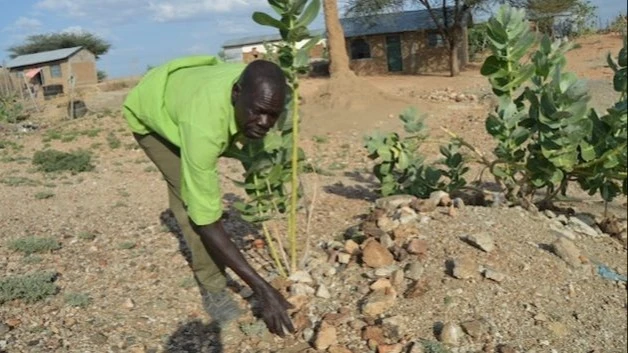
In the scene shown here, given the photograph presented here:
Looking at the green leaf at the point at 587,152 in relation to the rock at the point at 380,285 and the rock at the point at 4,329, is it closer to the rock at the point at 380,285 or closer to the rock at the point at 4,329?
the rock at the point at 380,285

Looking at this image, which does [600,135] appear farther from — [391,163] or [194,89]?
[194,89]

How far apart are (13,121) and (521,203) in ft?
43.6

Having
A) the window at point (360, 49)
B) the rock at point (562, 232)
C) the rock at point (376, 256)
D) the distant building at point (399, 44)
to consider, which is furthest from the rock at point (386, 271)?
the window at point (360, 49)

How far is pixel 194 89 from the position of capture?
2389 mm

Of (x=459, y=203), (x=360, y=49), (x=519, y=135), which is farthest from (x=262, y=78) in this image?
(x=360, y=49)

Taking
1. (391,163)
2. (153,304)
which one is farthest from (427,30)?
(153,304)

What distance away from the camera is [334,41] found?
13055 mm

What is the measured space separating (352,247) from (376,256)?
0.23 metres

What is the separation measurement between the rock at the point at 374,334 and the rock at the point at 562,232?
1207mm

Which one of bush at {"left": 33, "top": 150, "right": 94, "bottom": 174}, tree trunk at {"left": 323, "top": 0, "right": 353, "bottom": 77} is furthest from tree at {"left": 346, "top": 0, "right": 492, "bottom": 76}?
bush at {"left": 33, "top": 150, "right": 94, "bottom": 174}

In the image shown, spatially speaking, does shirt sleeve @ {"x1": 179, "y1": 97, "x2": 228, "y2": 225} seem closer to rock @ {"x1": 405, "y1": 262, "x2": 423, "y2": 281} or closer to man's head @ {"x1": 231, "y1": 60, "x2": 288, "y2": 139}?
man's head @ {"x1": 231, "y1": 60, "x2": 288, "y2": 139}

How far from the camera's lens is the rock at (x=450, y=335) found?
7.95 ft

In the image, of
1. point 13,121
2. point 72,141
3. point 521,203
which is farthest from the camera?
point 13,121

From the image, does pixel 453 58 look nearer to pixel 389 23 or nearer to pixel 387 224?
pixel 389 23
